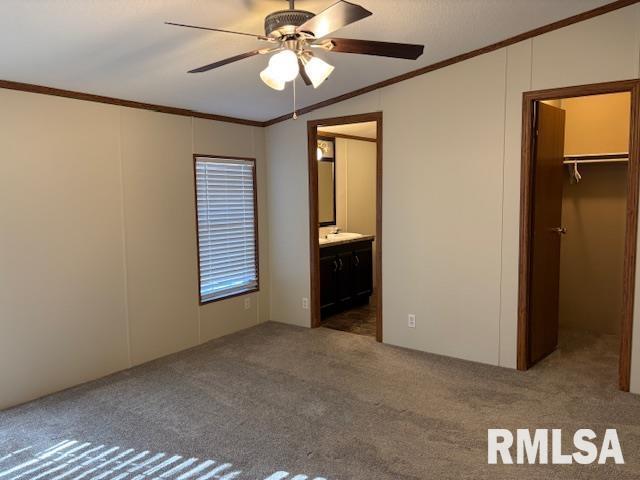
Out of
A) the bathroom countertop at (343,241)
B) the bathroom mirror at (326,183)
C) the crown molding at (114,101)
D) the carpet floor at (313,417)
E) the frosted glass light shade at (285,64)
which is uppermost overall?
the crown molding at (114,101)

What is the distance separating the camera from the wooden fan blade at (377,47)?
2.24m

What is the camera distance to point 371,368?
397cm

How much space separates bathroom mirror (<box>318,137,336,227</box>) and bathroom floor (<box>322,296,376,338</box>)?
4.04ft

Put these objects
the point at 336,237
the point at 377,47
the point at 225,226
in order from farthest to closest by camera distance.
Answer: the point at 336,237
the point at 225,226
the point at 377,47

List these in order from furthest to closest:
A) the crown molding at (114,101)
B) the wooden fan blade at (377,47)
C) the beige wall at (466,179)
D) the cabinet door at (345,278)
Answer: the cabinet door at (345,278)
the beige wall at (466,179)
the crown molding at (114,101)
the wooden fan blade at (377,47)

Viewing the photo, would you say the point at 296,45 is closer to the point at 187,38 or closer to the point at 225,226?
the point at 187,38

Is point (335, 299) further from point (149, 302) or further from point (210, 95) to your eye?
point (210, 95)

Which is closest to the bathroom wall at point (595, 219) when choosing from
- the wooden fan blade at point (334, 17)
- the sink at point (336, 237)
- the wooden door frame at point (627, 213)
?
the wooden door frame at point (627, 213)

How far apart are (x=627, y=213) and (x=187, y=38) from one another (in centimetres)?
316

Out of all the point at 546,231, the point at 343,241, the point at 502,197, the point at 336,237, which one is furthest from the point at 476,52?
the point at 336,237

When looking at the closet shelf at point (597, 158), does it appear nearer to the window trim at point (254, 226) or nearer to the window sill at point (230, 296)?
the window trim at point (254, 226)

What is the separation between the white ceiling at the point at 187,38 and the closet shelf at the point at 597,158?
1.71m

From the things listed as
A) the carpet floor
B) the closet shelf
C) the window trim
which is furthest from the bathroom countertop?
the closet shelf

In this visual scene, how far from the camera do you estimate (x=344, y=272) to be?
573cm
